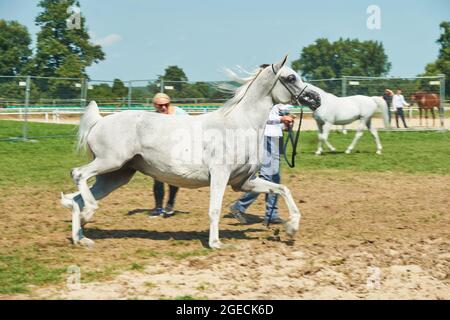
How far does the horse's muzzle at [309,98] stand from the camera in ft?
23.4

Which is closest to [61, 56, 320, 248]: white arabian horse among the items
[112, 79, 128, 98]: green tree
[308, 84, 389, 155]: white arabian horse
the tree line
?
[308, 84, 389, 155]: white arabian horse

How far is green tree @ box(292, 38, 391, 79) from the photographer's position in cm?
8338

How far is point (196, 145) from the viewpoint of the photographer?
22.9ft

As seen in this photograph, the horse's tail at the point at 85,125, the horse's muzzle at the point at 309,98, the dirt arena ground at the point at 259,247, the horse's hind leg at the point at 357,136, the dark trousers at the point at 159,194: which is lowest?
the dirt arena ground at the point at 259,247

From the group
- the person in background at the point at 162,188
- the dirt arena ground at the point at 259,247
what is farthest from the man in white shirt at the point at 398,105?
the person in background at the point at 162,188

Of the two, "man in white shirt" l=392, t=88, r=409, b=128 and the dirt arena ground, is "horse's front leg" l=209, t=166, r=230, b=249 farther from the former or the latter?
"man in white shirt" l=392, t=88, r=409, b=128

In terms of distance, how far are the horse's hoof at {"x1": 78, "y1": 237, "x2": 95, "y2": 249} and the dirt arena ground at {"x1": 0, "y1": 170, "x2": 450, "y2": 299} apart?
8 cm

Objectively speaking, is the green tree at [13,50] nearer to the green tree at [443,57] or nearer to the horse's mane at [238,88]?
the green tree at [443,57]

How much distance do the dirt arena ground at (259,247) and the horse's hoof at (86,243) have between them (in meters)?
0.08

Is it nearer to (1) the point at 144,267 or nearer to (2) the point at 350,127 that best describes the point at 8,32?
(2) the point at 350,127

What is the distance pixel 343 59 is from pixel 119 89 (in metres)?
71.9

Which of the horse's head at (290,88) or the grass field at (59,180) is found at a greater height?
the horse's head at (290,88)

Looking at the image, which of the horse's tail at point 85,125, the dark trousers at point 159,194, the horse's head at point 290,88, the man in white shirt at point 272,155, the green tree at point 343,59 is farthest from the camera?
the green tree at point 343,59
